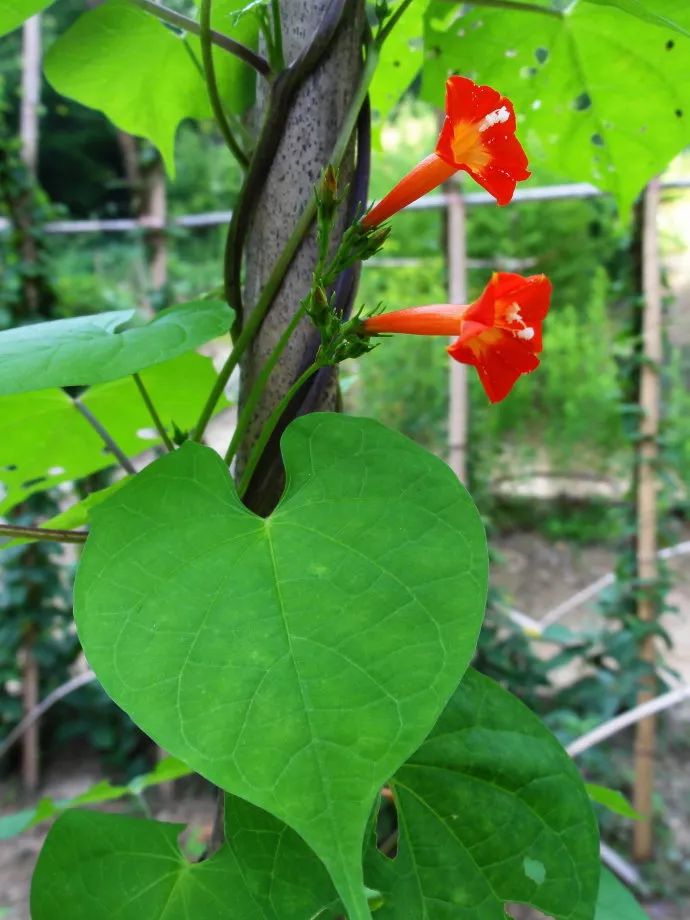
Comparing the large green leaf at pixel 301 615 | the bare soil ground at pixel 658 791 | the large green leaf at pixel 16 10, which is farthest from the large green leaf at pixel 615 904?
the bare soil ground at pixel 658 791

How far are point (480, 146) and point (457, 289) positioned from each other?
159 centimetres

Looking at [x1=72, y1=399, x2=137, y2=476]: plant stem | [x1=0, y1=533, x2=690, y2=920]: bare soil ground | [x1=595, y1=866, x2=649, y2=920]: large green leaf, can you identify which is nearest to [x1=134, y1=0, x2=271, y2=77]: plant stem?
[x1=72, y1=399, x2=137, y2=476]: plant stem

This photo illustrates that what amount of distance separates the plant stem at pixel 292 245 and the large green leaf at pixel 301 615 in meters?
0.07

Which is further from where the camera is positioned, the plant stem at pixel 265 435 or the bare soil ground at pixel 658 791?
the bare soil ground at pixel 658 791

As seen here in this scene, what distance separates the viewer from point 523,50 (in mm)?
534

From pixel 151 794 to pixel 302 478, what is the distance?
223 centimetres

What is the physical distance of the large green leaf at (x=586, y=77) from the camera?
50 centimetres

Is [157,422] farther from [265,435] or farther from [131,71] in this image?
[131,71]

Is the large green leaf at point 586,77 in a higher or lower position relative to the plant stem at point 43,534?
higher

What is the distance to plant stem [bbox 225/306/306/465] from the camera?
35 centimetres

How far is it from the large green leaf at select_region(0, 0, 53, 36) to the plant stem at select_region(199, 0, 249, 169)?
8 cm

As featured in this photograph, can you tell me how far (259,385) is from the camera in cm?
36

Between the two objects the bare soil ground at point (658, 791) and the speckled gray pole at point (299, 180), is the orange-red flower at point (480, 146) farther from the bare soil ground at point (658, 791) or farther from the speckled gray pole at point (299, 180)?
the bare soil ground at point (658, 791)

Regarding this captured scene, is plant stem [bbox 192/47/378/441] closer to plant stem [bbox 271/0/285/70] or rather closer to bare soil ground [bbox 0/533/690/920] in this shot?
plant stem [bbox 271/0/285/70]
